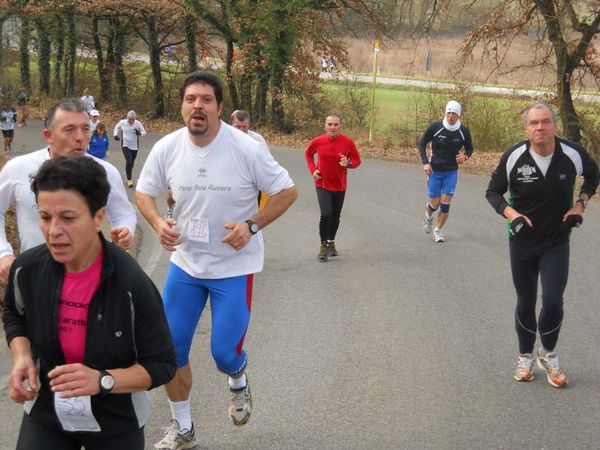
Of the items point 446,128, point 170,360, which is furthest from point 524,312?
point 446,128

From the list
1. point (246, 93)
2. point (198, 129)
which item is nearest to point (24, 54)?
point (246, 93)

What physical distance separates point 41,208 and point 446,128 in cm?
974

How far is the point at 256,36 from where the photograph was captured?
30.4 metres

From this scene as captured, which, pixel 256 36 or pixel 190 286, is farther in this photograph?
pixel 256 36

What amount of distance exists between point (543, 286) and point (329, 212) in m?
4.95

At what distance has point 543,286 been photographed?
240 inches

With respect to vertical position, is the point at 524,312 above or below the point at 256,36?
below

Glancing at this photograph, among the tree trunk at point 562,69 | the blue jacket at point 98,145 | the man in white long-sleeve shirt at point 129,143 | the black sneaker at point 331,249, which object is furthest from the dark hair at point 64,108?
the tree trunk at point 562,69

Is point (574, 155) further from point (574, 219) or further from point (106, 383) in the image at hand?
point (106, 383)

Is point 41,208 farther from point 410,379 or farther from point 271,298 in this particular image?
point 271,298

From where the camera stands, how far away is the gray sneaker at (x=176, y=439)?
4.97 meters

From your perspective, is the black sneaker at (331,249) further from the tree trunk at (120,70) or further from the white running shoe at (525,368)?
the tree trunk at (120,70)

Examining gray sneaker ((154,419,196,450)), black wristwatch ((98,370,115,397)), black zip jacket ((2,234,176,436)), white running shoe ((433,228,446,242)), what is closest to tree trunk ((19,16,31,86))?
white running shoe ((433,228,446,242))

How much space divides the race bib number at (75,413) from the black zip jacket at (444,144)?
30.9 feet
